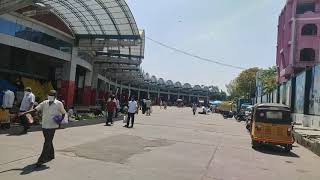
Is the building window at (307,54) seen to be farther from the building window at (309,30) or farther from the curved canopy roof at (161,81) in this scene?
the curved canopy roof at (161,81)

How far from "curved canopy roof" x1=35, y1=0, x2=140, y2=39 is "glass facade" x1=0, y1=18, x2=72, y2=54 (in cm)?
156

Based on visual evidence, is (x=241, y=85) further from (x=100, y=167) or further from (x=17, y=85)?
(x=100, y=167)

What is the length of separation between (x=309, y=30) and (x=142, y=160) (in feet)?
160

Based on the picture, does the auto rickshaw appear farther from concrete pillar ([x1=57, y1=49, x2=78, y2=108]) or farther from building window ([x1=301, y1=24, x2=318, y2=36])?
building window ([x1=301, y1=24, x2=318, y2=36])

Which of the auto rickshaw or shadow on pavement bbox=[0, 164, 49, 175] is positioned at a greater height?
the auto rickshaw

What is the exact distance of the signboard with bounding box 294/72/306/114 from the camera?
36.3 meters

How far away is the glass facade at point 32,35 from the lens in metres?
27.9

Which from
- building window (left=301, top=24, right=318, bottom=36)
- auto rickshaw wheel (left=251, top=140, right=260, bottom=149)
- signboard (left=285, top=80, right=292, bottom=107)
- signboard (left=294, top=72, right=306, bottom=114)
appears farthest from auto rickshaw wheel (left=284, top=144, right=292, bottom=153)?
building window (left=301, top=24, right=318, bottom=36)

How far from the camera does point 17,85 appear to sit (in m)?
33.4

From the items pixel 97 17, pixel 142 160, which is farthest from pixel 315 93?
pixel 142 160

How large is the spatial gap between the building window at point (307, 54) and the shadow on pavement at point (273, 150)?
37.7 meters

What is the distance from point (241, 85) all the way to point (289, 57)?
55978 millimetres

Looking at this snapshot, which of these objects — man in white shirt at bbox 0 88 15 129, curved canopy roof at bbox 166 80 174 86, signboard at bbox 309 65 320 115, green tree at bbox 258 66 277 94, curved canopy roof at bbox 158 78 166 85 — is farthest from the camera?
curved canopy roof at bbox 166 80 174 86

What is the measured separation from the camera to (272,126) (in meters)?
19.9
